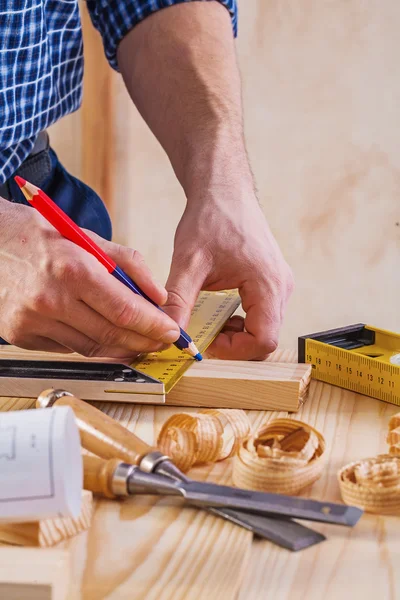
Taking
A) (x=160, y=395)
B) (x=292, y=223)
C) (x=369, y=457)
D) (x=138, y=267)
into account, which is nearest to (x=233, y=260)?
(x=138, y=267)

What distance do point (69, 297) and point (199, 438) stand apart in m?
0.30

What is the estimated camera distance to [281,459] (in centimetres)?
73

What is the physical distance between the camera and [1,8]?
1.31 m

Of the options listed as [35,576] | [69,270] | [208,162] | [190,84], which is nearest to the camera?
[35,576]

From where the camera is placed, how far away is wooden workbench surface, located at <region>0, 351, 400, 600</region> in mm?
569

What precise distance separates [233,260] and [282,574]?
69cm

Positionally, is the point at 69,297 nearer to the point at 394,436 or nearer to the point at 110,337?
the point at 110,337

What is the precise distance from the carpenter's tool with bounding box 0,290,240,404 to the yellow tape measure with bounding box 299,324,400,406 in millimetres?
187

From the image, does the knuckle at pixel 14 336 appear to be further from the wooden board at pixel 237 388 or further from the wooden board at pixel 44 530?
the wooden board at pixel 44 530

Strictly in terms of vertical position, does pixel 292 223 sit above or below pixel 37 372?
below

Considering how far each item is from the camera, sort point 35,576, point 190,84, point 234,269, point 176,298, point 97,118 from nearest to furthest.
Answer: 1. point 35,576
2. point 176,298
3. point 234,269
4. point 190,84
5. point 97,118

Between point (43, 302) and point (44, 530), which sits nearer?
point (44, 530)

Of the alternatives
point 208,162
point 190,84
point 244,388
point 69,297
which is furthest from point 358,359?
point 190,84

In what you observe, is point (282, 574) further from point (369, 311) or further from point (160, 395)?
point (369, 311)
